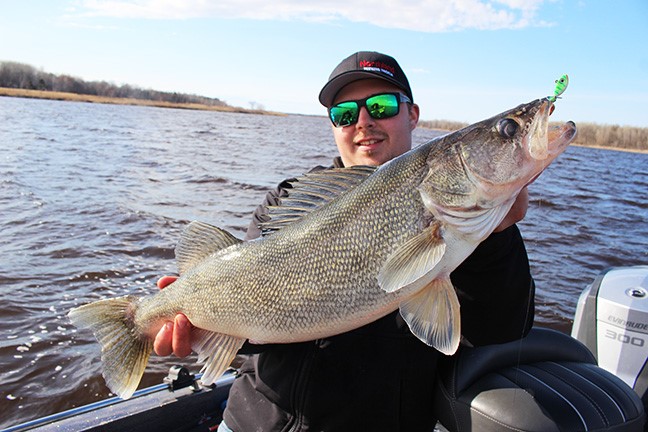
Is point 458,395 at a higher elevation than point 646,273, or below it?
below

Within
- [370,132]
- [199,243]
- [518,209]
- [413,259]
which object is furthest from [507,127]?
[199,243]

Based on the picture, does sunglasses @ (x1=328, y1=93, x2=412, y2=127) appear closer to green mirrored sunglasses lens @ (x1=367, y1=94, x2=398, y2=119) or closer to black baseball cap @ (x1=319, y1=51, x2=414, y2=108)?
green mirrored sunglasses lens @ (x1=367, y1=94, x2=398, y2=119)

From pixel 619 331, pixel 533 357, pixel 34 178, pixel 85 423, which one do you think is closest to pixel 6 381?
pixel 85 423

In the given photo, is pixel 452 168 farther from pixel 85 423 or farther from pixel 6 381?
pixel 6 381

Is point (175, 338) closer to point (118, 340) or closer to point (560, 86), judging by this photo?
point (118, 340)

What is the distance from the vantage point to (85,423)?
Result: 3.32 meters

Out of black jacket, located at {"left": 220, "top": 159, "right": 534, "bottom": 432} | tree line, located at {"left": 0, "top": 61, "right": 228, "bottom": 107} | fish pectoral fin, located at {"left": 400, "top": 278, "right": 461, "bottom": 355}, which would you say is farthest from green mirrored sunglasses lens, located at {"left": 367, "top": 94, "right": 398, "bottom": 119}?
tree line, located at {"left": 0, "top": 61, "right": 228, "bottom": 107}

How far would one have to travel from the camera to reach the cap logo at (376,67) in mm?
3396

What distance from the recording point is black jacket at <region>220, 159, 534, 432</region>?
258cm

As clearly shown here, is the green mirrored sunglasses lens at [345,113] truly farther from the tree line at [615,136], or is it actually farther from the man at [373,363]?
the tree line at [615,136]

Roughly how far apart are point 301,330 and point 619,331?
2.81 metres

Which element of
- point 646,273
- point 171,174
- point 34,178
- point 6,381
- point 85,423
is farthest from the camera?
point 171,174

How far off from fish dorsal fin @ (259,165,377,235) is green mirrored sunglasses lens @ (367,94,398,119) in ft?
3.27

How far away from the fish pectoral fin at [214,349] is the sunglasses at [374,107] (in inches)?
67.4
